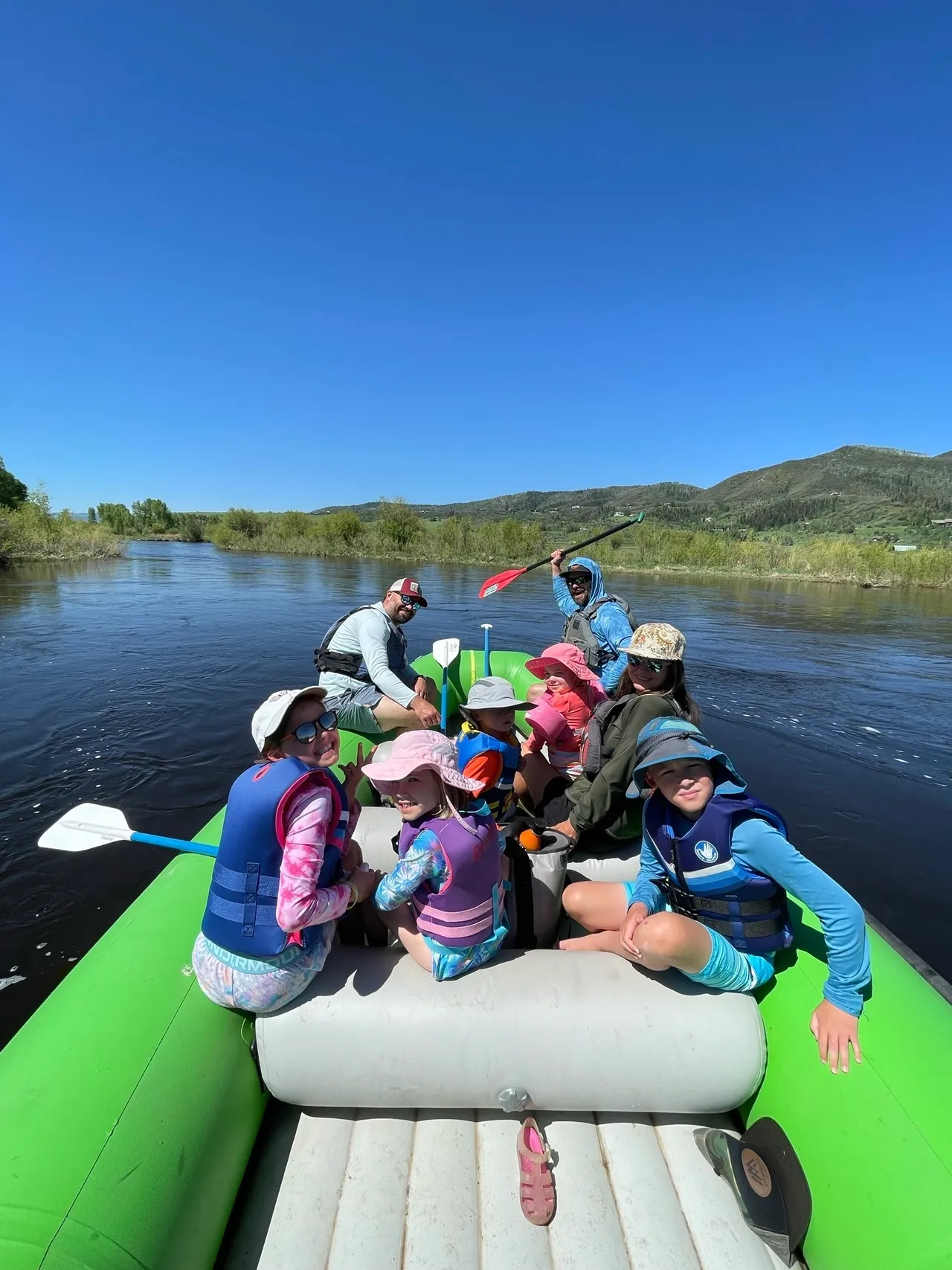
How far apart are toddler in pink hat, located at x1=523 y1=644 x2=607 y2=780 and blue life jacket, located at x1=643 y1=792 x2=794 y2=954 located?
136 centimetres

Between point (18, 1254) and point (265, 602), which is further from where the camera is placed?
point (265, 602)

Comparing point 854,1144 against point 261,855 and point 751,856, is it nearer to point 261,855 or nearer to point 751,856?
point 751,856

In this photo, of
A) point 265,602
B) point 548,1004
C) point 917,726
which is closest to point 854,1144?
point 548,1004

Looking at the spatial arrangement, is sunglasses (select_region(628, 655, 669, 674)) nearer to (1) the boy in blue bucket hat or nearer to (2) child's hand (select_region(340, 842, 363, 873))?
(1) the boy in blue bucket hat

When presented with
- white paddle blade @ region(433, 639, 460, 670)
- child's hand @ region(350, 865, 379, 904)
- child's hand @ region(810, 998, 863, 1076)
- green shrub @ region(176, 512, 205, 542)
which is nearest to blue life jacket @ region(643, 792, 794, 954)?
child's hand @ region(810, 998, 863, 1076)

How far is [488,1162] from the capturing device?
176 cm

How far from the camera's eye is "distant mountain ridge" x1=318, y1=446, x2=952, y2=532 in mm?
100938

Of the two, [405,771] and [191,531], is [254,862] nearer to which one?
[405,771]

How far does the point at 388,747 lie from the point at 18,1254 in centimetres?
239

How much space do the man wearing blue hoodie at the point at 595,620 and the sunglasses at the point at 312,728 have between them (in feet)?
7.50

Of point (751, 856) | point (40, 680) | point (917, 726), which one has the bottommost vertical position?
point (917, 726)

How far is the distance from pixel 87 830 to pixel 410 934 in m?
1.70

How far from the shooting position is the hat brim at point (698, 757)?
1709mm

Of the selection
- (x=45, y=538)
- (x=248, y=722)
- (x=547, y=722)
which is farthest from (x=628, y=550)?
(x=547, y=722)
